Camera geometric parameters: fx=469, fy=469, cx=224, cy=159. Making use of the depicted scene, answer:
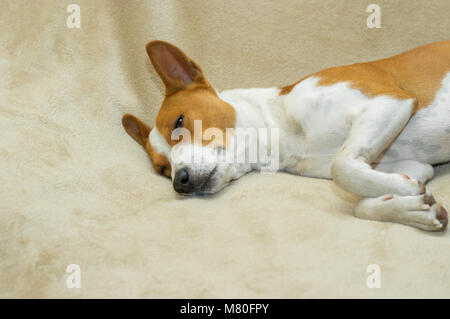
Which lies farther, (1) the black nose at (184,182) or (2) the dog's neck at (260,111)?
(2) the dog's neck at (260,111)

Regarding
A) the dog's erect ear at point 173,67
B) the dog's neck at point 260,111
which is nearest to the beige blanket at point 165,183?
the dog's neck at point 260,111

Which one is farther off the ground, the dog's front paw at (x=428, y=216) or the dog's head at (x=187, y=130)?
the dog's head at (x=187, y=130)

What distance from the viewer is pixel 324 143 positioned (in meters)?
2.37

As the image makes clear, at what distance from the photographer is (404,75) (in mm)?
2416

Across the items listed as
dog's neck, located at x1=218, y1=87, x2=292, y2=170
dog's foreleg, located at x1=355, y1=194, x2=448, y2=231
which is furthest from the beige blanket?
dog's neck, located at x1=218, y1=87, x2=292, y2=170

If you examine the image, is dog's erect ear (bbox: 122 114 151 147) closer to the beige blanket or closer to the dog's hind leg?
the beige blanket

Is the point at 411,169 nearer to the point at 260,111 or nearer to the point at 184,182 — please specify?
the point at 260,111

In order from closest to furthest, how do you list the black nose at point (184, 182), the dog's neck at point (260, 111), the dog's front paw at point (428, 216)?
1. the dog's front paw at point (428, 216)
2. the black nose at point (184, 182)
3. the dog's neck at point (260, 111)

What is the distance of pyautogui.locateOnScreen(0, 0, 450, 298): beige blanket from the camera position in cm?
160

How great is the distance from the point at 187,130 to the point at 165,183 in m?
0.30

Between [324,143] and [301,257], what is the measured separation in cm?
86

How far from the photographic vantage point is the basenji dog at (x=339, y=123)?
2077 millimetres

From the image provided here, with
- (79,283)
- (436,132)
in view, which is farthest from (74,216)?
(436,132)

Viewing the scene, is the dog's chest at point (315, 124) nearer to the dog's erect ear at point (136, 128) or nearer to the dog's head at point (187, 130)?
the dog's head at point (187, 130)
